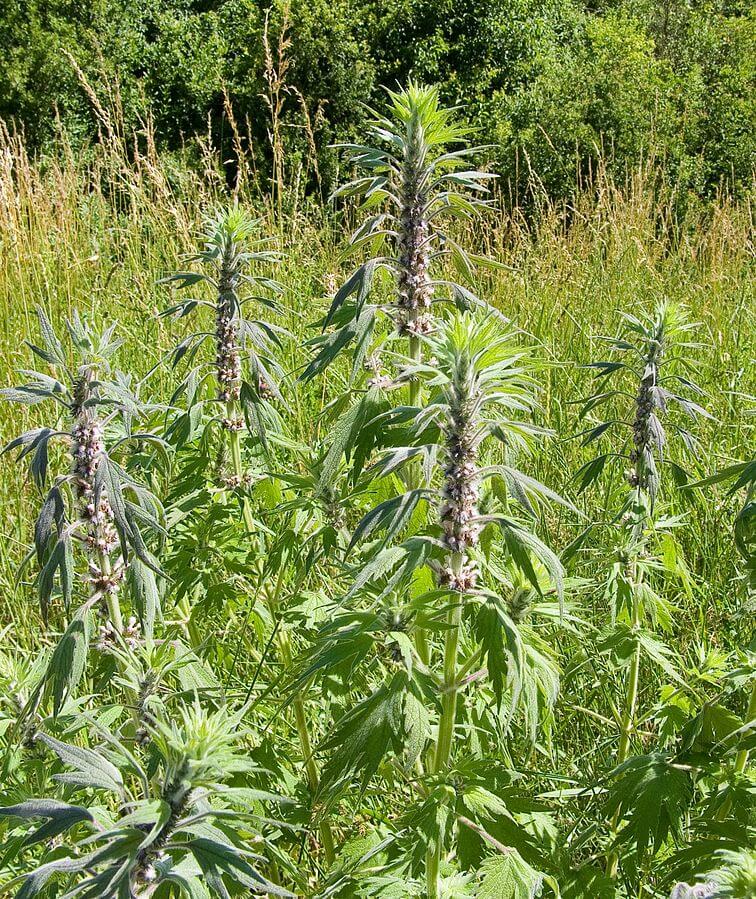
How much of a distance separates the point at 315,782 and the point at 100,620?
0.83 m

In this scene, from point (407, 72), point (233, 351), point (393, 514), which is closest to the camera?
point (393, 514)

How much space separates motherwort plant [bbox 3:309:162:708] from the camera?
165cm

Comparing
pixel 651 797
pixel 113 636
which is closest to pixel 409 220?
pixel 113 636

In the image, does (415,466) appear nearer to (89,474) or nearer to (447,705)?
(447,705)

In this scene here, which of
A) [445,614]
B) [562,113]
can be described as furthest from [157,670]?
[562,113]

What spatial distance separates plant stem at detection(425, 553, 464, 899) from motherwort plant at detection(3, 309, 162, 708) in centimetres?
60

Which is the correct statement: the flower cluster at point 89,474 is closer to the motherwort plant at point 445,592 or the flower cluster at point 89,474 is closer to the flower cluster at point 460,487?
the motherwort plant at point 445,592

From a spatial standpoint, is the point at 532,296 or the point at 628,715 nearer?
the point at 628,715

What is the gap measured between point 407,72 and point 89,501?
41.4 feet

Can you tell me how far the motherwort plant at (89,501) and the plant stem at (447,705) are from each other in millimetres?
601

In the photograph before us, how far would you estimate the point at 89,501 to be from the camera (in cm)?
179

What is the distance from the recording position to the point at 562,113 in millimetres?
11516

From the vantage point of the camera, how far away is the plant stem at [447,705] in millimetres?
1665

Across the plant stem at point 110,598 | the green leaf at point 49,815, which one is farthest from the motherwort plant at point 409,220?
the green leaf at point 49,815
